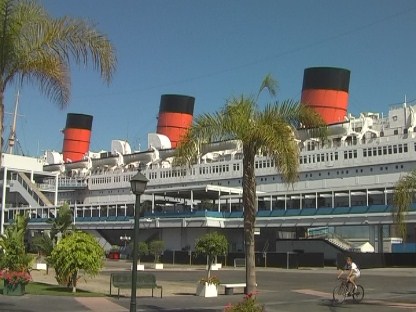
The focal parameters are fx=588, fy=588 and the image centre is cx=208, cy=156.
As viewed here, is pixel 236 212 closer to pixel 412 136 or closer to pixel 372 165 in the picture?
pixel 372 165

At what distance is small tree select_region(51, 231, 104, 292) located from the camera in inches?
737

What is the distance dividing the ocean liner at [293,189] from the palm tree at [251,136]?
31002 millimetres

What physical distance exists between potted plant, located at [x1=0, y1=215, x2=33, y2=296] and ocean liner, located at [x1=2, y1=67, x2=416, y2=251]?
90.2 feet

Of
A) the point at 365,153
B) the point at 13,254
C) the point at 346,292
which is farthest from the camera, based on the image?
the point at 365,153

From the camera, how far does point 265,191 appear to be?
220 ft

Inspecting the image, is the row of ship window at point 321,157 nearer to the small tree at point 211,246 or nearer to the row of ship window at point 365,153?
the row of ship window at point 365,153

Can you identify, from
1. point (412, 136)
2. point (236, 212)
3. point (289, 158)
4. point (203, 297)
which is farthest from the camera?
point (236, 212)

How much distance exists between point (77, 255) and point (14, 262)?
1.92m

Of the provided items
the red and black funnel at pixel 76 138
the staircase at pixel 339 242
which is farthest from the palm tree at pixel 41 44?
the red and black funnel at pixel 76 138

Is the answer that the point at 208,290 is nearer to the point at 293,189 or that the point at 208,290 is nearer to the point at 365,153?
the point at 293,189

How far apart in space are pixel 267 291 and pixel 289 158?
10315 mm

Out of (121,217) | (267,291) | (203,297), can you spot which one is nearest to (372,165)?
(121,217)

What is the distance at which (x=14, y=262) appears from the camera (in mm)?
18328

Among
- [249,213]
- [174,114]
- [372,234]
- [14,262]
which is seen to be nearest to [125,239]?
[174,114]
